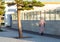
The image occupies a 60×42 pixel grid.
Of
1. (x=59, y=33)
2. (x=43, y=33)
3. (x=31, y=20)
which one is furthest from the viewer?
(x=31, y=20)

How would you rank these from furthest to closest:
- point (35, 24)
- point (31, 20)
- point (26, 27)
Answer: point (26, 27)
point (31, 20)
point (35, 24)

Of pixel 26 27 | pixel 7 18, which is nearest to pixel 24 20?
pixel 26 27

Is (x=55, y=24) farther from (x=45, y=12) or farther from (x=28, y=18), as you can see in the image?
(x=28, y=18)

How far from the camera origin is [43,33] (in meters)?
28.7

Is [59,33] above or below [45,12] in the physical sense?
below

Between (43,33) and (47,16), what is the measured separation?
1.92 meters

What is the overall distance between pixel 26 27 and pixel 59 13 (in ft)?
38.7

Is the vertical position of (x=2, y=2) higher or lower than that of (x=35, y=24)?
higher

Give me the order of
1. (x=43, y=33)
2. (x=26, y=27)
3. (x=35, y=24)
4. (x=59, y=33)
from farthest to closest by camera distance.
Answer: (x=26, y=27) → (x=35, y=24) → (x=43, y=33) → (x=59, y=33)

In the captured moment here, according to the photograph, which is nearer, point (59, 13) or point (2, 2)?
point (59, 13)

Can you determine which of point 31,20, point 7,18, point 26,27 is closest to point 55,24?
point 31,20

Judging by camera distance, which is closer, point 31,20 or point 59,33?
point 59,33

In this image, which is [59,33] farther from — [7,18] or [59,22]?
[7,18]

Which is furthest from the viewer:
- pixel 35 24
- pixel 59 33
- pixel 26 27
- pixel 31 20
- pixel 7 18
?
pixel 7 18
